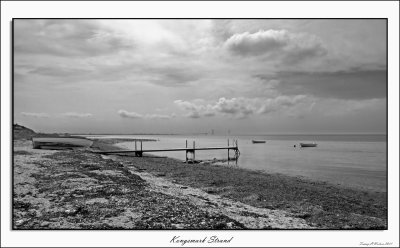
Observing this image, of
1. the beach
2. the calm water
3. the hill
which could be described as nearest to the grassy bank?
the beach

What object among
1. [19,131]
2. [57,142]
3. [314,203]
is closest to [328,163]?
[314,203]

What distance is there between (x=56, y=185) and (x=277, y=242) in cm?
751

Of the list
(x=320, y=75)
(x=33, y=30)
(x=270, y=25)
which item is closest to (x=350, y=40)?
(x=320, y=75)

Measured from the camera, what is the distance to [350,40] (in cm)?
686

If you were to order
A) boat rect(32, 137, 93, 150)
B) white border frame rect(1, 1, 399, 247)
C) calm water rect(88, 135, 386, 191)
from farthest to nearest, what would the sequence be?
boat rect(32, 137, 93, 150) → calm water rect(88, 135, 386, 191) → white border frame rect(1, 1, 399, 247)

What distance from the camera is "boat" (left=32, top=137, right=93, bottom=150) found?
23.8 m

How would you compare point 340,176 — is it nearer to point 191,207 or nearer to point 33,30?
point 191,207

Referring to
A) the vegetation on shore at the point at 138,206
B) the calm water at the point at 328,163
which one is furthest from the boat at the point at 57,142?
the vegetation on shore at the point at 138,206

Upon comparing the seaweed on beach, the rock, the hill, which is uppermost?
the hill

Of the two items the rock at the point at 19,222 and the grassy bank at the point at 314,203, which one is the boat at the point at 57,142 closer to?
the grassy bank at the point at 314,203

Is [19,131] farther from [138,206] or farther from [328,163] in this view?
[328,163]

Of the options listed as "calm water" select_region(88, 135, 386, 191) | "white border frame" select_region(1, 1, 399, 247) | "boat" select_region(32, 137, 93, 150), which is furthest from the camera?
"boat" select_region(32, 137, 93, 150)

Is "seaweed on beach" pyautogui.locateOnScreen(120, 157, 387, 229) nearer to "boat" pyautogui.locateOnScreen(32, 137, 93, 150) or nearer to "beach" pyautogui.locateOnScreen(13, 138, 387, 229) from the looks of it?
"beach" pyautogui.locateOnScreen(13, 138, 387, 229)

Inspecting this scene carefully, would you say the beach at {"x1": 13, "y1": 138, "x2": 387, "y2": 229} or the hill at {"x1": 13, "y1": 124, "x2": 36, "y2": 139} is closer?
the beach at {"x1": 13, "y1": 138, "x2": 387, "y2": 229}
